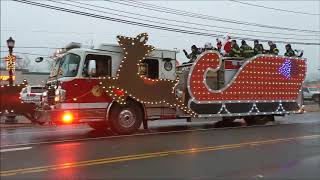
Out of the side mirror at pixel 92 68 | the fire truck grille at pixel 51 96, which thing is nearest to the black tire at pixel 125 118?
the side mirror at pixel 92 68

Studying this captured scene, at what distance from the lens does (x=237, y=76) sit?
1897 centimetres

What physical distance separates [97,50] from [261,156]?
6.87 m

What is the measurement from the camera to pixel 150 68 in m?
16.8

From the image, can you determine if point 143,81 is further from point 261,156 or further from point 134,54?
point 261,156

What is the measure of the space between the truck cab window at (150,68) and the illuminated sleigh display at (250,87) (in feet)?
4.44

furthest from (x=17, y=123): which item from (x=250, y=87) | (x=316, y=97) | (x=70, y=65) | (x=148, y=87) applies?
(x=316, y=97)

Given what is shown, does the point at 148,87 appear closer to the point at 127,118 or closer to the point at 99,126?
the point at 127,118

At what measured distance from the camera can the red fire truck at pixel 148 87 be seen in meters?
15.4

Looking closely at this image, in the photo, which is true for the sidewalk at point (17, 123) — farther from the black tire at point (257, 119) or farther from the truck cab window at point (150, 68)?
the black tire at point (257, 119)

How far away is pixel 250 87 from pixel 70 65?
7.25 m

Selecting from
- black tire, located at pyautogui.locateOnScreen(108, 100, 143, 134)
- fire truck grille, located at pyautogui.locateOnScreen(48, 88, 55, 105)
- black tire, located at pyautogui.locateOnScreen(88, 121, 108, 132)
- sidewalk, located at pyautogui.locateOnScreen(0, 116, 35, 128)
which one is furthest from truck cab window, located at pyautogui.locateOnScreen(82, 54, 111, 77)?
sidewalk, located at pyautogui.locateOnScreen(0, 116, 35, 128)

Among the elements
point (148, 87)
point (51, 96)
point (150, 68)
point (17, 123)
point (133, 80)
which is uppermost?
point (150, 68)

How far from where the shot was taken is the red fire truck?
50.6ft

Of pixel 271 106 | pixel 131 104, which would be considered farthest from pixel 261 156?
pixel 271 106
